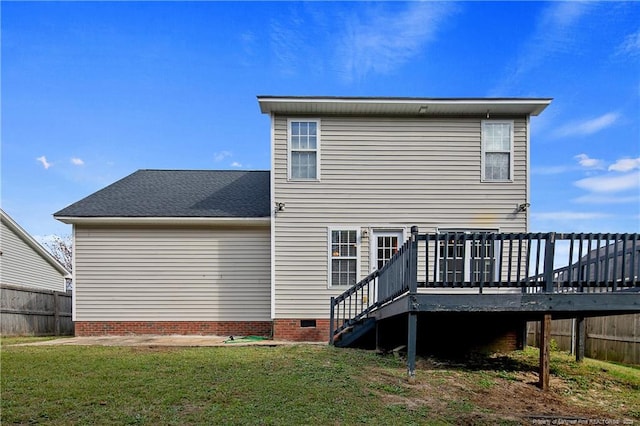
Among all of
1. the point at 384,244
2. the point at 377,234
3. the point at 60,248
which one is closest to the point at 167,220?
the point at 377,234

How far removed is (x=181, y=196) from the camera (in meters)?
11.9

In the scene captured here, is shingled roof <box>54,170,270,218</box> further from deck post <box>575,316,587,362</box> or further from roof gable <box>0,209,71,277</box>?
deck post <box>575,316,587,362</box>

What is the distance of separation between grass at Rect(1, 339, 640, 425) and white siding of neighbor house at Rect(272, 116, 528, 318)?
8.80 feet

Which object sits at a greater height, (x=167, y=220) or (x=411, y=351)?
(x=167, y=220)

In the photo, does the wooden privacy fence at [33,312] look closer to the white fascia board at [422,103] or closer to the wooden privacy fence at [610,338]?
the white fascia board at [422,103]

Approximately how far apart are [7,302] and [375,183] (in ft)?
37.7

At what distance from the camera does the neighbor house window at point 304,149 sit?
10273mm

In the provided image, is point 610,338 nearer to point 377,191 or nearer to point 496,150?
point 496,150

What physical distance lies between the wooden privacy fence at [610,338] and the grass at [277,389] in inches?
104

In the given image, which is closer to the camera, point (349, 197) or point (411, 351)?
point (411, 351)

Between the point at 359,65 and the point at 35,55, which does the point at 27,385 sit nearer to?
the point at 35,55

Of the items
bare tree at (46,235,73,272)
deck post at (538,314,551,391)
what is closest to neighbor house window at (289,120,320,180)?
deck post at (538,314,551,391)

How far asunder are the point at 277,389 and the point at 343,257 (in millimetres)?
5376

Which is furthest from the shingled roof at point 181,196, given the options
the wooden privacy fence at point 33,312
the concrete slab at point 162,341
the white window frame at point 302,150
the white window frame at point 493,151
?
the white window frame at point 493,151
